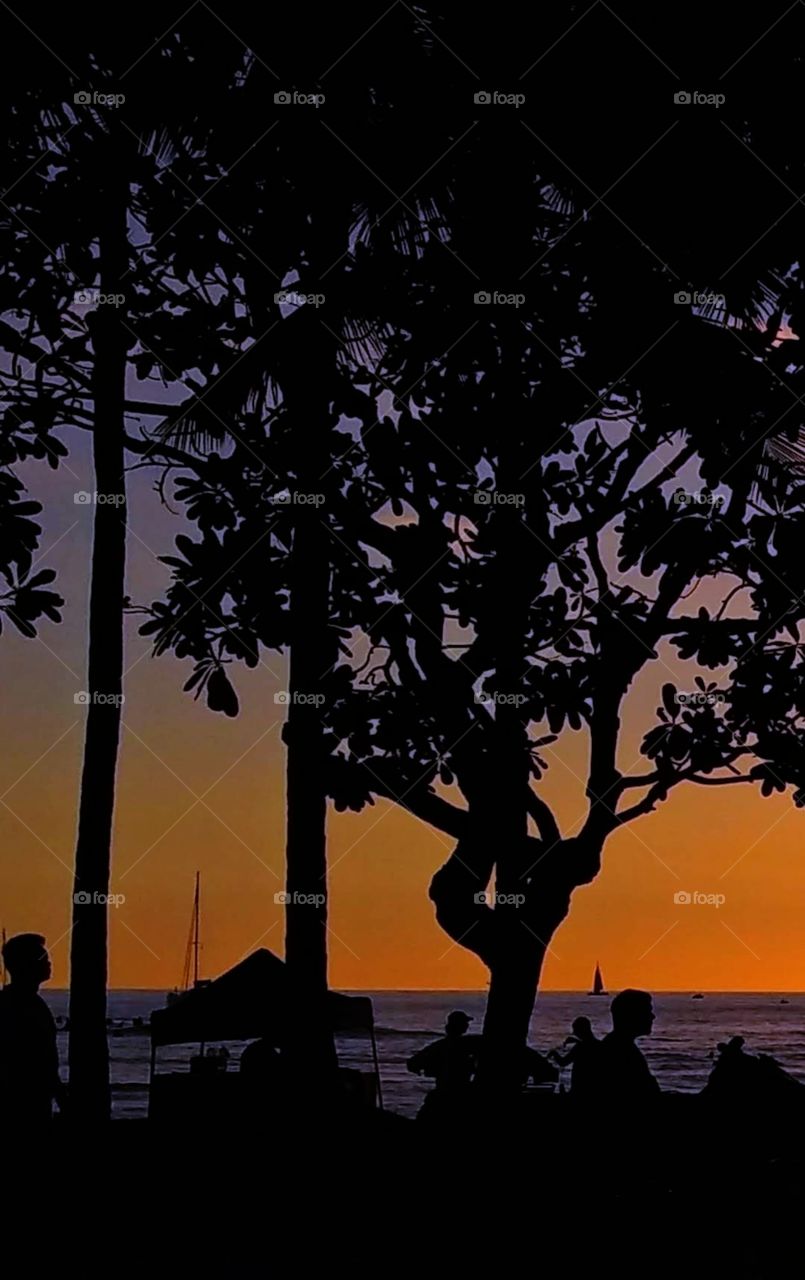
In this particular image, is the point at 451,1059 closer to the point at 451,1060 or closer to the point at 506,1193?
the point at 451,1060

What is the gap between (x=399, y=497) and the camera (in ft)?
33.7


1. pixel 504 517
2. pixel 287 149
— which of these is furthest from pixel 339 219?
pixel 504 517

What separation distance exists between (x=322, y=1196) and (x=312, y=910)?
6.47 feet
